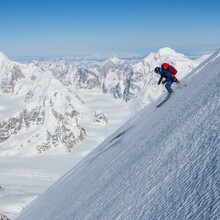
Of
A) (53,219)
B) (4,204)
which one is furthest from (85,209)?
(4,204)

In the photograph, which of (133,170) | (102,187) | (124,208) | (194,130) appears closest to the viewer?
(124,208)

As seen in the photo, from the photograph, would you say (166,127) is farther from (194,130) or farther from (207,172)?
(207,172)

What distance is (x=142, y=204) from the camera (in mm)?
6203

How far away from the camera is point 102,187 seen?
33.0 ft

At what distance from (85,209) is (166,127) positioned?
3296 millimetres

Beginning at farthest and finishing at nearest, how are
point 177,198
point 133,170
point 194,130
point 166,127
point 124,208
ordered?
1. point 166,127
2. point 133,170
3. point 194,130
4. point 124,208
5. point 177,198

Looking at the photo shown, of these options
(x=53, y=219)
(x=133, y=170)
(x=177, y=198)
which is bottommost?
(x=53, y=219)

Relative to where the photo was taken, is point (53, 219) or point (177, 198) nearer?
point (177, 198)

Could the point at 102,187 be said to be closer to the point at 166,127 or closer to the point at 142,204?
the point at 166,127

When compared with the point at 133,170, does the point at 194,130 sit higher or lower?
higher

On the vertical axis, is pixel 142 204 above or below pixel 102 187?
above

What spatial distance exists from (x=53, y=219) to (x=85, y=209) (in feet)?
7.67

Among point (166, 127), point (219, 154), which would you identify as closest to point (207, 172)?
point (219, 154)

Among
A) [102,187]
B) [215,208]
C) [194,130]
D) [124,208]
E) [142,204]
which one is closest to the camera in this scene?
[215,208]
